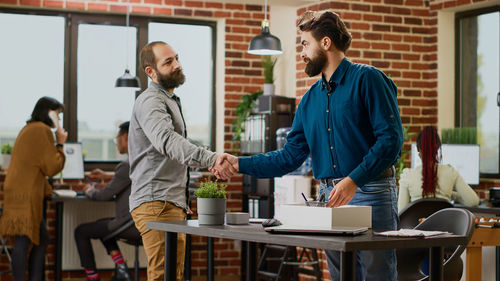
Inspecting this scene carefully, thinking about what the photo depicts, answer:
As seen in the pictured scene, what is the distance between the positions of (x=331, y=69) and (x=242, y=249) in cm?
407

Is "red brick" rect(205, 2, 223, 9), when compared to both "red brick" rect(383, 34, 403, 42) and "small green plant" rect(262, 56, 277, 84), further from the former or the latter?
"red brick" rect(383, 34, 403, 42)

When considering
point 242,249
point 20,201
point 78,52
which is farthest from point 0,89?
point 242,249

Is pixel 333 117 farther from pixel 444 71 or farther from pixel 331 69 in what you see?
pixel 444 71

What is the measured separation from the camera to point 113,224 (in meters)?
5.80

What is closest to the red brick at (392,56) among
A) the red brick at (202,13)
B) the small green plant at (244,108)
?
the small green plant at (244,108)

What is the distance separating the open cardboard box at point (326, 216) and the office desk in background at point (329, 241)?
87 millimetres

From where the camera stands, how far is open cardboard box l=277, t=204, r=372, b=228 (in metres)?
2.37

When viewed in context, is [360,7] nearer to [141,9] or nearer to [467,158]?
[467,158]

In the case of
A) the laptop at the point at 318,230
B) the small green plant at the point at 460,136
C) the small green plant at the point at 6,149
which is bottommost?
the laptop at the point at 318,230

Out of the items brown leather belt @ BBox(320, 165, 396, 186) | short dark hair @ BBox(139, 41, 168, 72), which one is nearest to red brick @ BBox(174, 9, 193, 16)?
short dark hair @ BBox(139, 41, 168, 72)

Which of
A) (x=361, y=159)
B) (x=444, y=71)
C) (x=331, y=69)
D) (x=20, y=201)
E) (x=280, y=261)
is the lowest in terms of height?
(x=280, y=261)

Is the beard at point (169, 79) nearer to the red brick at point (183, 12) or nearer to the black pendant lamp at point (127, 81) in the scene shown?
the black pendant lamp at point (127, 81)

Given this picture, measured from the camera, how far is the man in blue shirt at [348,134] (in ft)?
8.76

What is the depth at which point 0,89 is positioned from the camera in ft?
21.8
